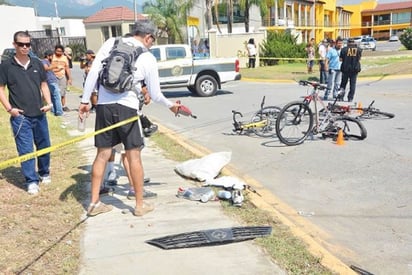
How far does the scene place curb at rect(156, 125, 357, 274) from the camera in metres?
3.60

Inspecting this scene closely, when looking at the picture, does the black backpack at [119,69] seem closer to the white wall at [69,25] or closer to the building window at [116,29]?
the building window at [116,29]

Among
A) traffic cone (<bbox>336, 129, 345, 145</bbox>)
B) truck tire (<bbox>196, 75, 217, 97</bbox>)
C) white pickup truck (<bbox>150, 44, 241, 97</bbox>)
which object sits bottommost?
traffic cone (<bbox>336, 129, 345, 145</bbox>)

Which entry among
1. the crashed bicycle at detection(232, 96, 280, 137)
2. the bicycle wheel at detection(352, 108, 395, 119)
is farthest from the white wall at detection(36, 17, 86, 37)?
the crashed bicycle at detection(232, 96, 280, 137)

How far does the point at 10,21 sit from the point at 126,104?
43222 mm

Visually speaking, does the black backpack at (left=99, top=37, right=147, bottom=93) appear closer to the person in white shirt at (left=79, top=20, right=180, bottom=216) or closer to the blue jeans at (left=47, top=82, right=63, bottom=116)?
the person in white shirt at (left=79, top=20, right=180, bottom=216)

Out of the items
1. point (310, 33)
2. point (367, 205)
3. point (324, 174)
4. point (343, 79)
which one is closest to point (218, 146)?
point (324, 174)

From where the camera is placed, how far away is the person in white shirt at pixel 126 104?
4.25m

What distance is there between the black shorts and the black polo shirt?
1.38 metres

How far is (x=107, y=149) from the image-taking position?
172 inches

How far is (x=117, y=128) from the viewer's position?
432 centimetres

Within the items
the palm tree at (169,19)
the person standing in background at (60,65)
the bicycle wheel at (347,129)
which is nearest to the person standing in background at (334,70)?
the bicycle wheel at (347,129)

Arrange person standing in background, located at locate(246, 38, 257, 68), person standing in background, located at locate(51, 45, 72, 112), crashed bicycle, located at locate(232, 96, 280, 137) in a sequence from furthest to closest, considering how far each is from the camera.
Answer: person standing in background, located at locate(246, 38, 257, 68)
person standing in background, located at locate(51, 45, 72, 112)
crashed bicycle, located at locate(232, 96, 280, 137)

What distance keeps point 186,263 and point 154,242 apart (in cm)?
46

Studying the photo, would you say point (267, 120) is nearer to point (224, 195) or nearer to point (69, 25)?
point (224, 195)
